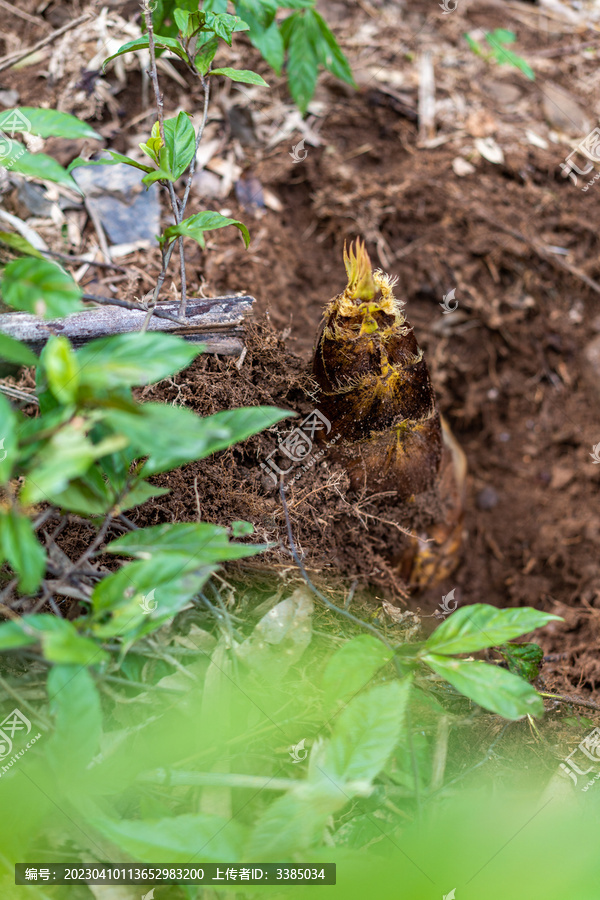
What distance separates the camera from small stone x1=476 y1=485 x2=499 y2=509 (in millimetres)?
2504

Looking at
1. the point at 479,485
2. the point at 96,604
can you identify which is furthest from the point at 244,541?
the point at 479,485

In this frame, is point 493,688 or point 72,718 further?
point 493,688

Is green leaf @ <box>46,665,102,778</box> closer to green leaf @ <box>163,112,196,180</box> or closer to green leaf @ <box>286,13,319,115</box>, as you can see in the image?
green leaf @ <box>163,112,196,180</box>

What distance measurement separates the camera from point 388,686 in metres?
1.06

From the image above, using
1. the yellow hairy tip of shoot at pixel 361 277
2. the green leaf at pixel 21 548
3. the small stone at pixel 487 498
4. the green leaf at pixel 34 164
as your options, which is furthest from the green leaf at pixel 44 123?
the small stone at pixel 487 498

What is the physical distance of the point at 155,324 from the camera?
151cm

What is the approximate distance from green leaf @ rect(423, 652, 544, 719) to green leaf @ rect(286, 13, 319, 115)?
6.22 ft

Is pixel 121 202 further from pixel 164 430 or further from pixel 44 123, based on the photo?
pixel 164 430

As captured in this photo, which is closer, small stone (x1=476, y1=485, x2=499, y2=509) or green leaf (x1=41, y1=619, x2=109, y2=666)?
green leaf (x1=41, y1=619, x2=109, y2=666)

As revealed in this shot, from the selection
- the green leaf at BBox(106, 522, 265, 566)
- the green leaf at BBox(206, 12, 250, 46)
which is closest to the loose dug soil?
the green leaf at BBox(206, 12, 250, 46)

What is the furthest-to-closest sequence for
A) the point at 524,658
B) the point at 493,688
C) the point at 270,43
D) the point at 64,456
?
the point at 270,43 → the point at 524,658 → the point at 493,688 → the point at 64,456

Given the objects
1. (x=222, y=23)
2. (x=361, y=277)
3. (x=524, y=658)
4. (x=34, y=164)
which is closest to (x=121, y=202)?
(x=222, y=23)

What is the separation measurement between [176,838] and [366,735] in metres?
0.34

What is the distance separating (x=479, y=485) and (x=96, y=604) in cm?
195
